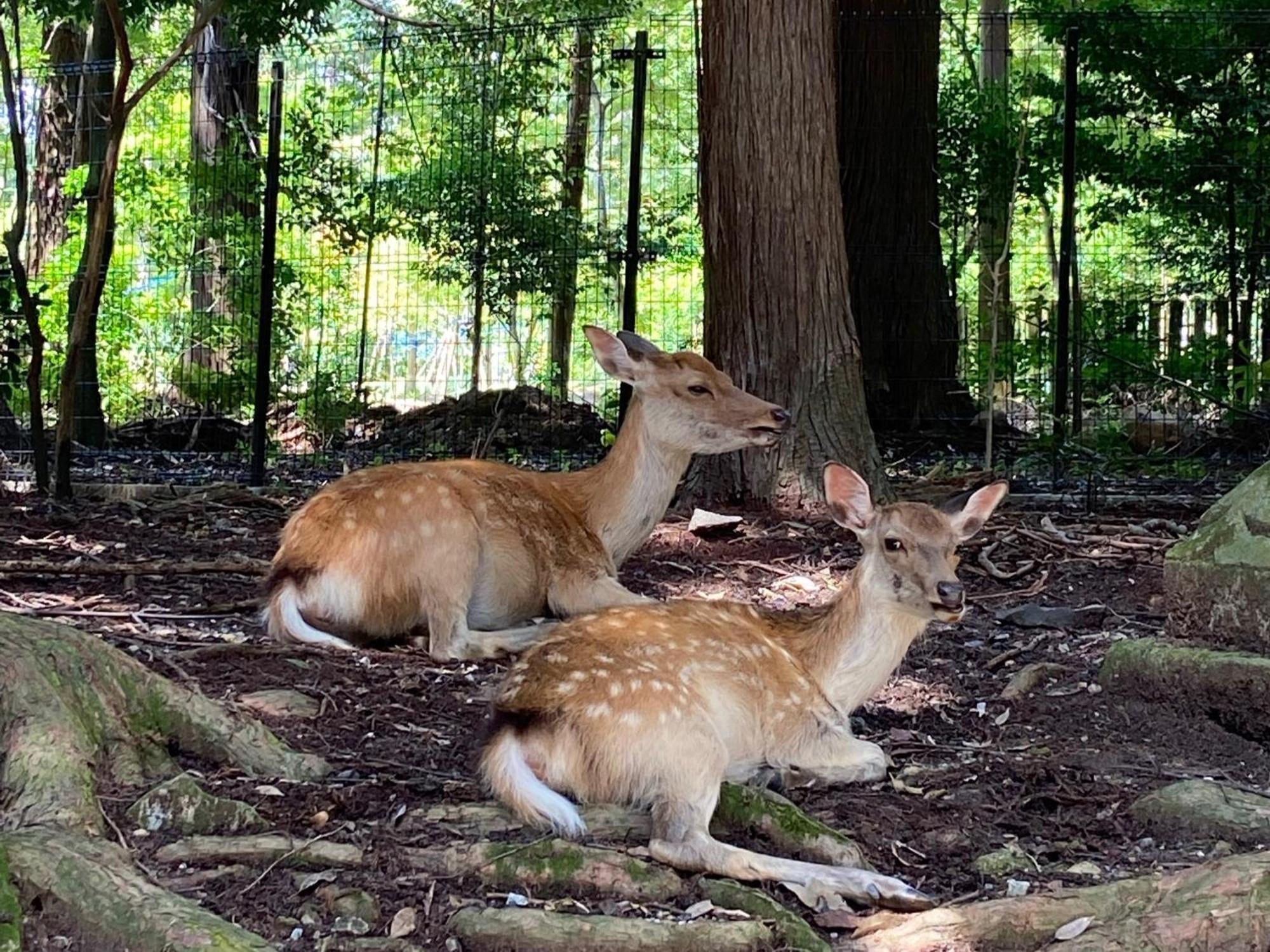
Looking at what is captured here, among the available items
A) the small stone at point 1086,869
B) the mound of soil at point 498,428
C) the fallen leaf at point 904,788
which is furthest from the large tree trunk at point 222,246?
the small stone at point 1086,869

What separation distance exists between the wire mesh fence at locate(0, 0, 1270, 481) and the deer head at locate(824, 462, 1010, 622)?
4.34m

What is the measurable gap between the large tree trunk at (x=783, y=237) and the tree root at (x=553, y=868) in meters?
4.74

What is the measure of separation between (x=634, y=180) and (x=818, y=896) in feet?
22.8

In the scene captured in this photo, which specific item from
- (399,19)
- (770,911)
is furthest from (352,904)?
(399,19)

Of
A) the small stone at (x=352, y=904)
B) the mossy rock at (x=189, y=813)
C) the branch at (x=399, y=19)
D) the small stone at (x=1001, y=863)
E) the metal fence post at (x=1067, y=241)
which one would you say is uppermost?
the branch at (x=399, y=19)

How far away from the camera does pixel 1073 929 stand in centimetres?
313

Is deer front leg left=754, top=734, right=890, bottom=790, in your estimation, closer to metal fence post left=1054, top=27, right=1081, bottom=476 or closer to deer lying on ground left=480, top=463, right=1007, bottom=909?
deer lying on ground left=480, top=463, right=1007, bottom=909

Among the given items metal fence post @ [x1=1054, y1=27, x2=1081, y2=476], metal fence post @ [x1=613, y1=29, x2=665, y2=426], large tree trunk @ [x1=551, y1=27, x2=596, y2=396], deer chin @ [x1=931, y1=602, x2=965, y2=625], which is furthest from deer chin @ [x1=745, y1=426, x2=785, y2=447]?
large tree trunk @ [x1=551, y1=27, x2=596, y2=396]

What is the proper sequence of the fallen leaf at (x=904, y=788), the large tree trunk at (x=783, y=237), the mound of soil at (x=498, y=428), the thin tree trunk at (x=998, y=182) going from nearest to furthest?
the fallen leaf at (x=904, y=788), the large tree trunk at (x=783, y=237), the thin tree trunk at (x=998, y=182), the mound of soil at (x=498, y=428)

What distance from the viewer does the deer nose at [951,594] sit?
15.3 feet

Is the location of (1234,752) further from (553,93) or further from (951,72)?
(951,72)

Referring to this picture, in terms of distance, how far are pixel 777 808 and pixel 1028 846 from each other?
61cm

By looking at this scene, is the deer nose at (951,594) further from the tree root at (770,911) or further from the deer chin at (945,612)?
the tree root at (770,911)

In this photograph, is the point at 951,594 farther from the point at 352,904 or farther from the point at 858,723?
the point at 352,904
